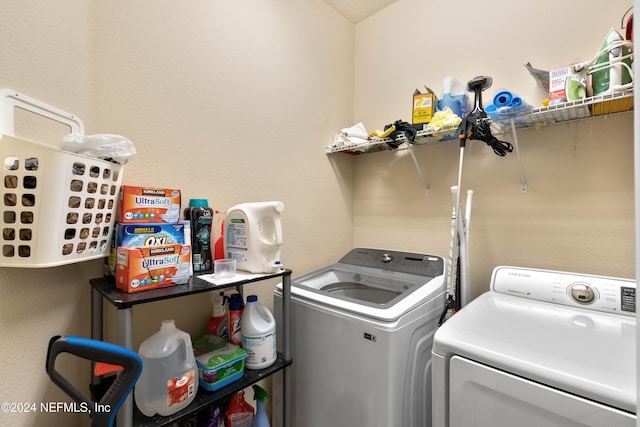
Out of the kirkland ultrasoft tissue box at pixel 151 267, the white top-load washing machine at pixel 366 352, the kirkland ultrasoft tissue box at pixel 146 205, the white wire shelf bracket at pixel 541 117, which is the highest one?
the white wire shelf bracket at pixel 541 117

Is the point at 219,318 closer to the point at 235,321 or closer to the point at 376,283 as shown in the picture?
the point at 235,321

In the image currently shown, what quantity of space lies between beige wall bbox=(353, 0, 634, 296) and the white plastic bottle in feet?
3.71

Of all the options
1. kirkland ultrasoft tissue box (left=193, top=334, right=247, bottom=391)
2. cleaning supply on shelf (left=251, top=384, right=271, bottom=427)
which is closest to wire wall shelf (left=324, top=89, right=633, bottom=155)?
kirkland ultrasoft tissue box (left=193, top=334, right=247, bottom=391)

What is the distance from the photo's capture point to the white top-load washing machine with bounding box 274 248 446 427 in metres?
1.10

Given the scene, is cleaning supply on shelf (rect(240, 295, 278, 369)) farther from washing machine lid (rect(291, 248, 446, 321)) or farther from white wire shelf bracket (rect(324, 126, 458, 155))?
white wire shelf bracket (rect(324, 126, 458, 155))

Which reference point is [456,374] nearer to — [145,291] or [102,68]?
[145,291]

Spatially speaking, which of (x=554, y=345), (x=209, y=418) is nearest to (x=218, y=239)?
(x=209, y=418)

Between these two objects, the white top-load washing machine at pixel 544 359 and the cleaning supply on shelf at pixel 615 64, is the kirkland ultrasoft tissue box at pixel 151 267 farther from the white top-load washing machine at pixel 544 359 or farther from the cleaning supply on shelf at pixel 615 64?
the cleaning supply on shelf at pixel 615 64

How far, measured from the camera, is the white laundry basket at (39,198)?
2.51 ft

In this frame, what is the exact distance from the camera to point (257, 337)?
1.17 m

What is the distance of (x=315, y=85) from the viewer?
1.97 metres

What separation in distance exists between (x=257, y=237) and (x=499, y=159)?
1429 millimetres

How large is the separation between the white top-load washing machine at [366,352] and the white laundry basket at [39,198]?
920 mm

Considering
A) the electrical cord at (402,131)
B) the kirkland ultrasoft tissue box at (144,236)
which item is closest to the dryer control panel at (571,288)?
the electrical cord at (402,131)
